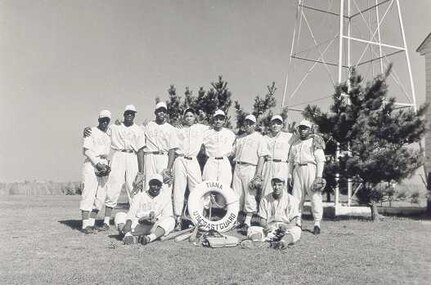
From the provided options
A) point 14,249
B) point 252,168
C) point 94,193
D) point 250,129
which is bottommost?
point 14,249

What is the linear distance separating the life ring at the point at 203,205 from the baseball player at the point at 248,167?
1.48 feet

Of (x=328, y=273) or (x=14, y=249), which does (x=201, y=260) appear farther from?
(x=14, y=249)

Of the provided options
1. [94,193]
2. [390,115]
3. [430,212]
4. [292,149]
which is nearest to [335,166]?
[390,115]

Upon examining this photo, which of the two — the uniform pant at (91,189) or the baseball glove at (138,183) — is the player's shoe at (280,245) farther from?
the uniform pant at (91,189)

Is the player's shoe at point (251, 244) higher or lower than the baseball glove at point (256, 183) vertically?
lower

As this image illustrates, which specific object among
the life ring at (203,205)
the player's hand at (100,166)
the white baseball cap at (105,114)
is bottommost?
the life ring at (203,205)

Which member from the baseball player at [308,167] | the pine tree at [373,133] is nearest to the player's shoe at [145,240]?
the baseball player at [308,167]

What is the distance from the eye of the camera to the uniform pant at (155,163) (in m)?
8.76

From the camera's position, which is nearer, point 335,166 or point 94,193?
point 94,193

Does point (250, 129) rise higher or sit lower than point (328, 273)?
higher

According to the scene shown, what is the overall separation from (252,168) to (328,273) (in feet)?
12.0

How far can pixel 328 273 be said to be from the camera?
544 cm

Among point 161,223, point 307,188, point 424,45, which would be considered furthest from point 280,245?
point 424,45

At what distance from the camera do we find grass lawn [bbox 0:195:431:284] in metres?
5.15
